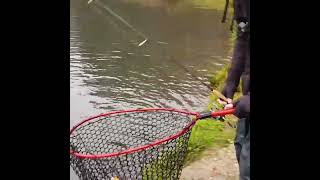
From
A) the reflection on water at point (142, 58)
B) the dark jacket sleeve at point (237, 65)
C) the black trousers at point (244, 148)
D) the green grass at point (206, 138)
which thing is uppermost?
the dark jacket sleeve at point (237, 65)

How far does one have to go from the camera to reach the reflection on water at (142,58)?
828cm

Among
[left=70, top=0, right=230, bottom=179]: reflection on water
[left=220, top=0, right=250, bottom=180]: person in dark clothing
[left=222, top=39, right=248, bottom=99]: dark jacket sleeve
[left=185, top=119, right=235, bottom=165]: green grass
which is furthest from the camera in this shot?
[left=70, top=0, right=230, bottom=179]: reflection on water

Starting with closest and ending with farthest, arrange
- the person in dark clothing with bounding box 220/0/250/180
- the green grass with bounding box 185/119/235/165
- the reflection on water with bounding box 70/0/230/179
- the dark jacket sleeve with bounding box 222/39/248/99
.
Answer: the person in dark clothing with bounding box 220/0/250/180
the dark jacket sleeve with bounding box 222/39/248/99
the green grass with bounding box 185/119/235/165
the reflection on water with bounding box 70/0/230/179

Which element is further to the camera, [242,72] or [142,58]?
[142,58]

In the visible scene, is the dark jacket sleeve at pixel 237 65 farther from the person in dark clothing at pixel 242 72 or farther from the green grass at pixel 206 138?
the green grass at pixel 206 138

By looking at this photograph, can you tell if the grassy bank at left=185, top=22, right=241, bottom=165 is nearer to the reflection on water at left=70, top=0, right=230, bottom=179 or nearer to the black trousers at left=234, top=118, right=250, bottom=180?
the reflection on water at left=70, top=0, right=230, bottom=179

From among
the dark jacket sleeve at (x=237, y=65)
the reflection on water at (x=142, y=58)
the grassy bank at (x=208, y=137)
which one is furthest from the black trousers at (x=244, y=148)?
the reflection on water at (x=142, y=58)

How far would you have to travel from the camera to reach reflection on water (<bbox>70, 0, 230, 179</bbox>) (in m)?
8.28

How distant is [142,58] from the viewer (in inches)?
432

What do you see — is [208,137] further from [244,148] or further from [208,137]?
[244,148]

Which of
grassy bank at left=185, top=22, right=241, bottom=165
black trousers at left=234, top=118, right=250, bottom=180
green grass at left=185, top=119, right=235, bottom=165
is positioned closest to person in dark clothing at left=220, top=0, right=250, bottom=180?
black trousers at left=234, top=118, right=250, bottom=180

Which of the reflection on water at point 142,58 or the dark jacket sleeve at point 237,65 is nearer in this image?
the dark jacket sleeve at point 237,65

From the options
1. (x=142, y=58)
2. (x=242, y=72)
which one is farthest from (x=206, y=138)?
(x=142, y=58)

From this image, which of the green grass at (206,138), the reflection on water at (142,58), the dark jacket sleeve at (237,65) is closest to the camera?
the dark jacket sleeve at (237,65)
